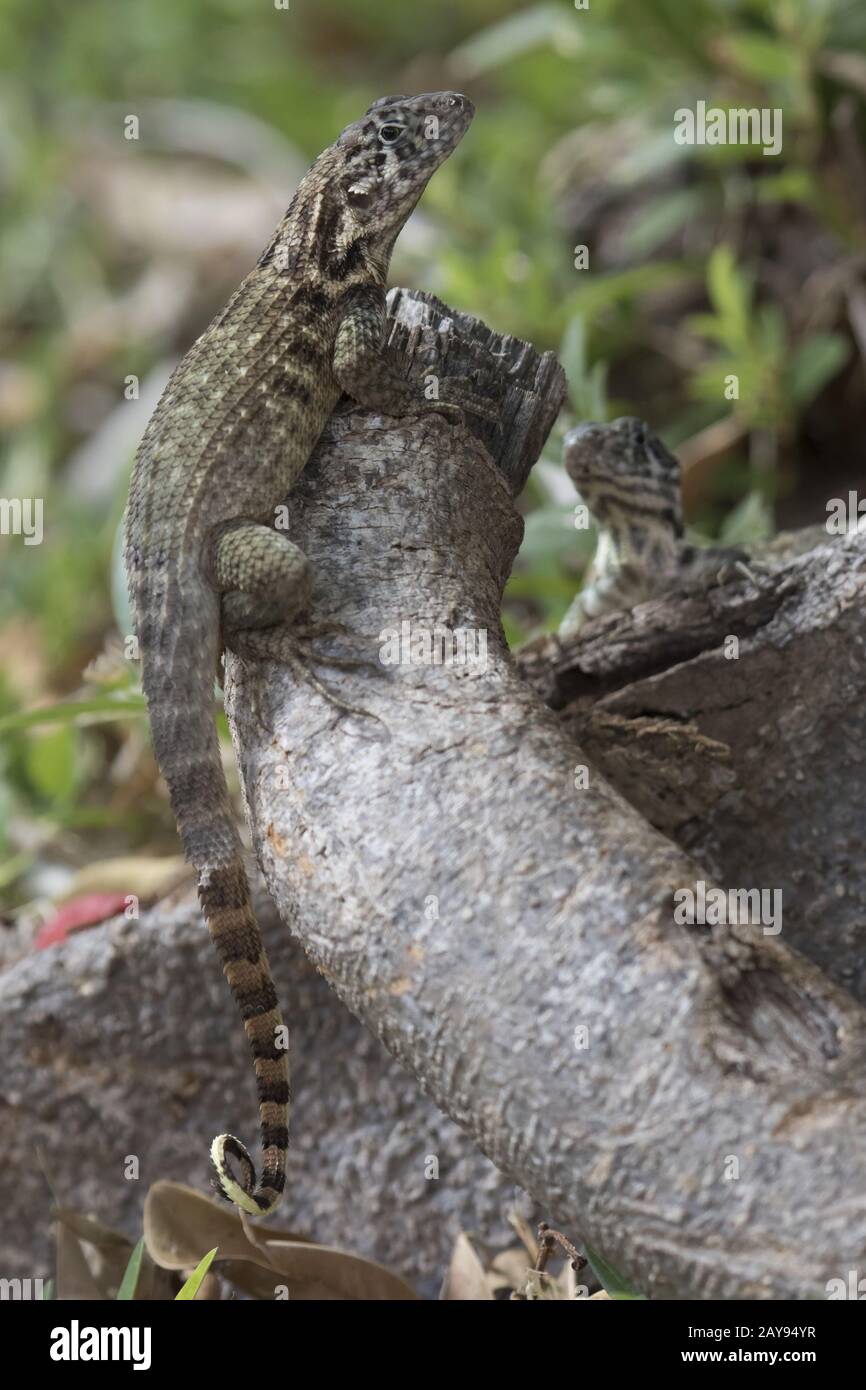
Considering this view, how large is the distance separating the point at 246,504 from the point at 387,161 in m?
1.20

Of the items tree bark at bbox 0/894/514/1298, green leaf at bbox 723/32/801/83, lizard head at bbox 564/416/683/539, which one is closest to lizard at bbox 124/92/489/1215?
tree bark at bbox 0/894/514/1298

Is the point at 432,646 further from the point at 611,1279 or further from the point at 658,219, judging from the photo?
the point at 658,219

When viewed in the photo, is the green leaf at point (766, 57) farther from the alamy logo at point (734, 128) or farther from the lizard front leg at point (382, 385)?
the lizard front leg at point (382, 385)

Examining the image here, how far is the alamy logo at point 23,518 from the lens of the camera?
7.87m

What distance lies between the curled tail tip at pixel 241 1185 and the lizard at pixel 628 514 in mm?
1897

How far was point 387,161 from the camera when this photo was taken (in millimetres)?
3736

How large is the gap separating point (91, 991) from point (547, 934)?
169cm

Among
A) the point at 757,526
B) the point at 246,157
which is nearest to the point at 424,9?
the point at 246,157

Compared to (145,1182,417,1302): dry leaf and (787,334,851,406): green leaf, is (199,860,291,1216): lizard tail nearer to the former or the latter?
(145,1182,417,1302): dry leaf

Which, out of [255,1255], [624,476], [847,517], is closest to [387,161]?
[624,476]

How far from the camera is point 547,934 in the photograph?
7.43 ft

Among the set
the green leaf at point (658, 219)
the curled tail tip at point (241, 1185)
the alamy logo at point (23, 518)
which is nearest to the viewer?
the curled tail tip at point (241, 1185)

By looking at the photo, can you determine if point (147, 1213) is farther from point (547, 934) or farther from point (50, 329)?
point (50, 329)

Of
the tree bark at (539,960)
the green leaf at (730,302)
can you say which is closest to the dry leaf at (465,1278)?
the tree bark at (539,960)
